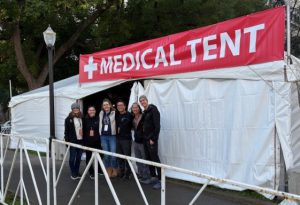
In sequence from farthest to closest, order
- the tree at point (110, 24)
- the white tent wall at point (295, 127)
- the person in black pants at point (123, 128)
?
the tree at point (110, 24)
the person in black pants at point (123, 128)
the white tent wall at point (295, 127)

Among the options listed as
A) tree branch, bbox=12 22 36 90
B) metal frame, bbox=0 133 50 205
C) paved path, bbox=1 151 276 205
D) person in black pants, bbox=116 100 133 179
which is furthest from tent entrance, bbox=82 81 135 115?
tree branch, bbox=12 22 36 90

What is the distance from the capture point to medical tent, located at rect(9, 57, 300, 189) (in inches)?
283

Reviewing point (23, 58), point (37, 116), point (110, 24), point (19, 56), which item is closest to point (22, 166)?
point (37, 116)

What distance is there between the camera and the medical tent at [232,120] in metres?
7.18

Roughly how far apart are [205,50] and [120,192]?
13.3 feet

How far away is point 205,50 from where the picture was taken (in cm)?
818

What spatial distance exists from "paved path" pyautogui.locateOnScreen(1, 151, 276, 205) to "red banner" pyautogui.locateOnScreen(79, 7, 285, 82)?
2.46 meters

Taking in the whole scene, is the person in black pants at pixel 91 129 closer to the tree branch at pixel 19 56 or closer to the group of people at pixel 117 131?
the group of people at pixel 117 131

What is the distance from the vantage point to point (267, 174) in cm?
730

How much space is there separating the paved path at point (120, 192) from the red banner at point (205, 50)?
2.46m

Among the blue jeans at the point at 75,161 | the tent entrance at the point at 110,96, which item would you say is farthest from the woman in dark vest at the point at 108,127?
the tent entrance at the point at 110,96

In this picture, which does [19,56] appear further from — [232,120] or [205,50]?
[232,120]

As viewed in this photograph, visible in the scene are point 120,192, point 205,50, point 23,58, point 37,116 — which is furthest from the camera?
point 23,58

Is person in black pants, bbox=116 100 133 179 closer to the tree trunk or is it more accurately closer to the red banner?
the red banner
